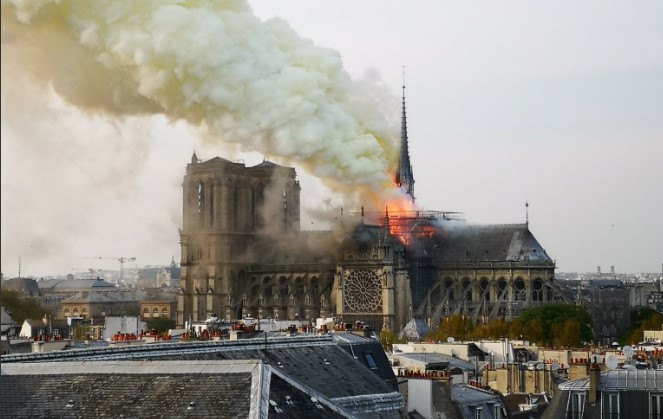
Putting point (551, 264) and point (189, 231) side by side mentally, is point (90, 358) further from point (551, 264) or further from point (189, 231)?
point (189, 231)

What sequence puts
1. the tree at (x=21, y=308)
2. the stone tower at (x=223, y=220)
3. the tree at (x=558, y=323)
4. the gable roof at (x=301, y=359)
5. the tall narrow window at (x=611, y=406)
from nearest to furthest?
the gable roof at (x=301, y=359)
the tall narrow window at (x=611, y=406)
the tree at (x=558, y=323)
the tree at (x=21, y=308)
the stone tower at (x=223, y=220)

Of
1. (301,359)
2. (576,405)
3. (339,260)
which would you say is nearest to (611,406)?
(576,405)

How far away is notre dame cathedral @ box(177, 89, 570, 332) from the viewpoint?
6097 inches

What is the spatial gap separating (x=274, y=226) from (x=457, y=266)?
20938 millimetres

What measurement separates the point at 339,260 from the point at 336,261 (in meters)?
1.65

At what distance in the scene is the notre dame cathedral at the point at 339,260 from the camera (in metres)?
155

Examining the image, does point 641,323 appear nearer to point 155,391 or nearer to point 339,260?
point 339,260

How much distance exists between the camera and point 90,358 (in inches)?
1588

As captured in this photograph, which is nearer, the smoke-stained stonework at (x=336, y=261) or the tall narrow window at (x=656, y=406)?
the tall narrow window at (x=656, y=406)

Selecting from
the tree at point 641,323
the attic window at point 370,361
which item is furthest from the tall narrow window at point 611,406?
the tree at point 641,323

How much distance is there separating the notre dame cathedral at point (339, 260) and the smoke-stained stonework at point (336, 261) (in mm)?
98

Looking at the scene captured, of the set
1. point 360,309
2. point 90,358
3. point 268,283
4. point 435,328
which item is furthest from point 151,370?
point 268,283

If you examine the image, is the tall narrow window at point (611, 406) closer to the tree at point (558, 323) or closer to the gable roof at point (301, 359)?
the gable roof at point (301, 359)

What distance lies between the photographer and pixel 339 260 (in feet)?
527
